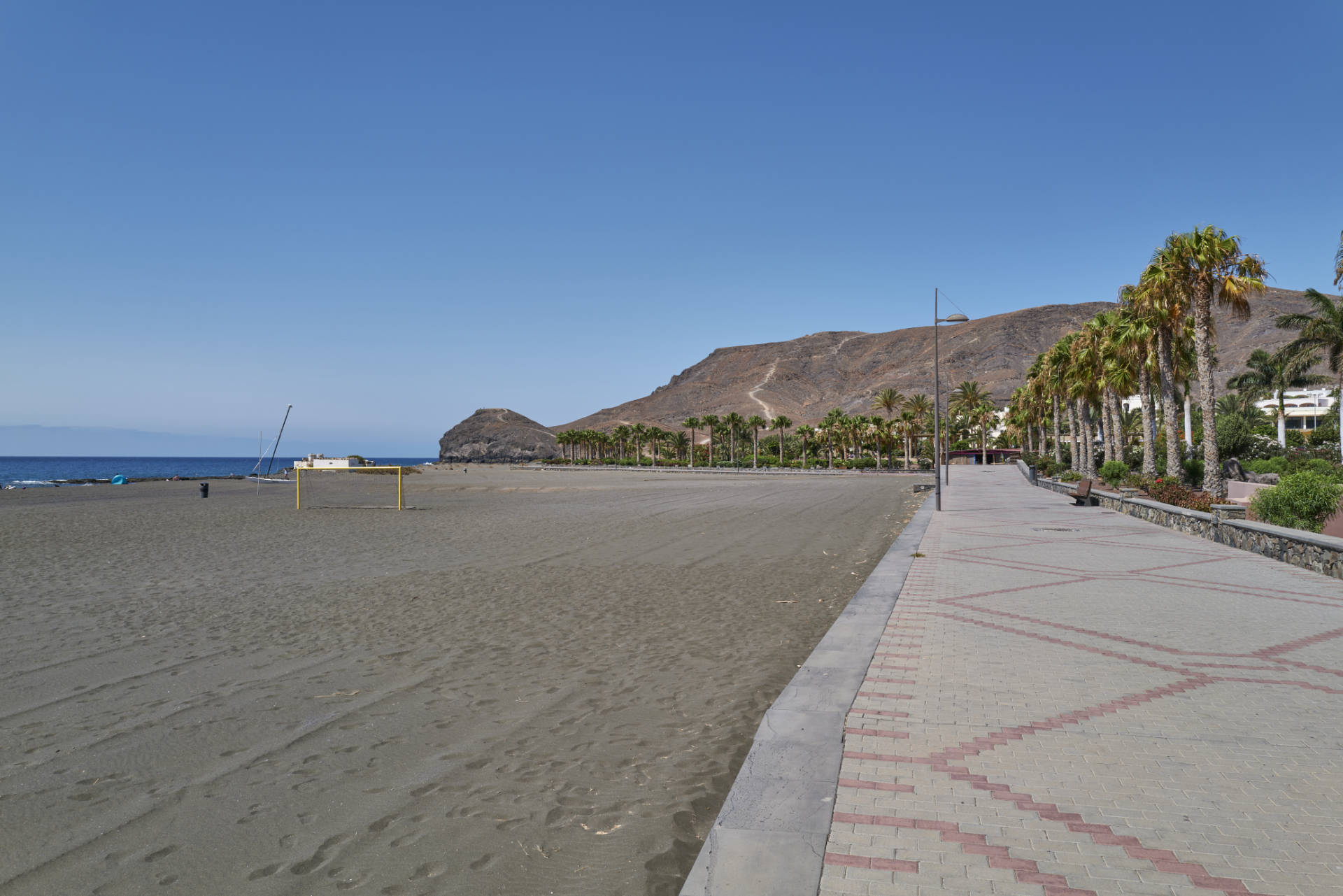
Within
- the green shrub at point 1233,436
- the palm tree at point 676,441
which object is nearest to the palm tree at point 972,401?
the palm tree at point 676,441

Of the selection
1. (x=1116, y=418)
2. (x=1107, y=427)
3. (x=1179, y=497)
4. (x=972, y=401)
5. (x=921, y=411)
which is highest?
(x=972, y=401)

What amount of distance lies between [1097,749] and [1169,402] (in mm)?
24125

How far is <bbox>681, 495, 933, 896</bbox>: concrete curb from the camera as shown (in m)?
3.07

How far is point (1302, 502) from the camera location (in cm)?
1360

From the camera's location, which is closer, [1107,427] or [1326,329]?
[1326,329]

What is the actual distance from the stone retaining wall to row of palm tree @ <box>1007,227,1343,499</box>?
314 cm

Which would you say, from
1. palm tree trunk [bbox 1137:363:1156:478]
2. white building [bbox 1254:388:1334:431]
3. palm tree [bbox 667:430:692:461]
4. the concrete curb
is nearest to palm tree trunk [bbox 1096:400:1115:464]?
palm tree trunk [bbox 1137:363:1156:478]

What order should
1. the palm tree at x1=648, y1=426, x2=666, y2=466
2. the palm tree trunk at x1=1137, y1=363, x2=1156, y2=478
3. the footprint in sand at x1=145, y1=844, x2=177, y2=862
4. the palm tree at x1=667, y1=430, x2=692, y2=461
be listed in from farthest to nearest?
the palm tree at x1=667, y1=430, x2=692, y2=461, the palm tree at x1=648, y1=426, x2=666, y2=466, the palm tree trunk at x1=1137, y1=363, x2=1156, y2=478, the footprint in sand at x1=145, y1=844, x2=177, y2=862

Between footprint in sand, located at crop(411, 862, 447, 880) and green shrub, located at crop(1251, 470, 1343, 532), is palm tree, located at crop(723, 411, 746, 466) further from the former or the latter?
footprint in sand, located at crop(411, 862, 447, 880)

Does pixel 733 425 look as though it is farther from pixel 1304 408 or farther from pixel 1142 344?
pixel 1142 344

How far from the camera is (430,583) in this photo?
37.1 feet

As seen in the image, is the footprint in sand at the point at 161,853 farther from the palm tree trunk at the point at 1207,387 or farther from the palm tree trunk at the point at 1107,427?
the palm tree trunk at the point at 1107,427

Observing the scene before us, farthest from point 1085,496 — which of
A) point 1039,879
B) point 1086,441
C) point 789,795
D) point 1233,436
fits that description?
point 1233,436

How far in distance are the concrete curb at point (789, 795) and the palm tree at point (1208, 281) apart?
19.9 metres
